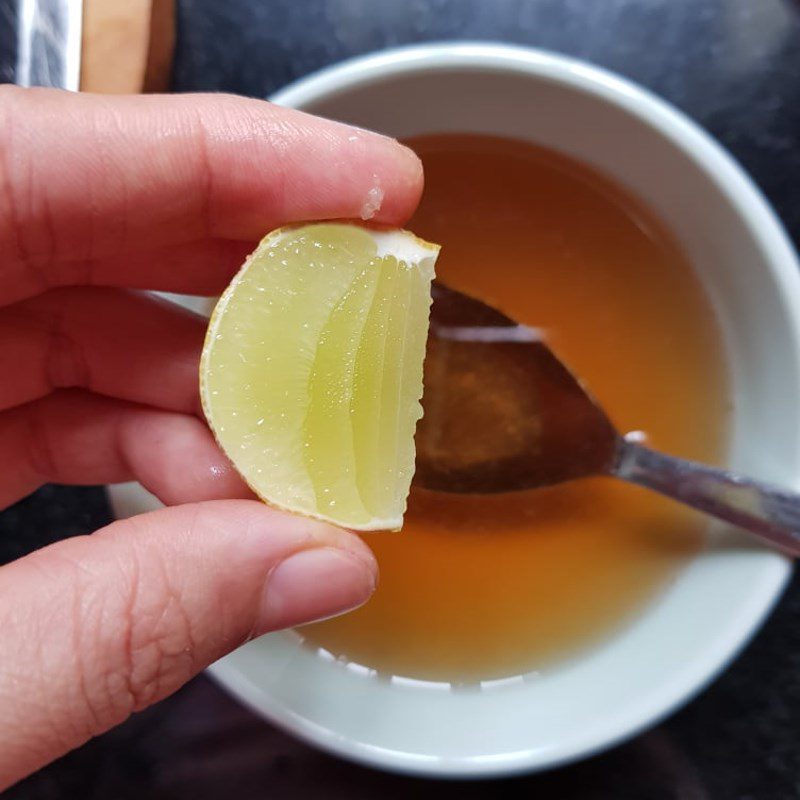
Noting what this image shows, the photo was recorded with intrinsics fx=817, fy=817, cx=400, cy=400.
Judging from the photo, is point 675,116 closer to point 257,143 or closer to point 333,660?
point 257,143

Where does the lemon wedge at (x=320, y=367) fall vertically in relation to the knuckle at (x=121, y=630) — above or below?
above

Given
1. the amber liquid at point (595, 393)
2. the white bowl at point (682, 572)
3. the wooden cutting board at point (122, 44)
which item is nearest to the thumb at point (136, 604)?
the white bowl at point (682, 572)

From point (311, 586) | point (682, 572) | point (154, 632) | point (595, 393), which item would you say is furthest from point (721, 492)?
point (154, 632)

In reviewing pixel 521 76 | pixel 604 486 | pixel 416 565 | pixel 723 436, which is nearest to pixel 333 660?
pixel 416 565

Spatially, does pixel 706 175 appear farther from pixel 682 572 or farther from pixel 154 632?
pixel 154 632

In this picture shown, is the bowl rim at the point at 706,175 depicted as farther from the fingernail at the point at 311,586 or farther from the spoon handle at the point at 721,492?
the fingernail at the point at 311,586

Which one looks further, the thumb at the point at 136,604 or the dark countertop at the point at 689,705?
the dark countertop at the point at 689,705
